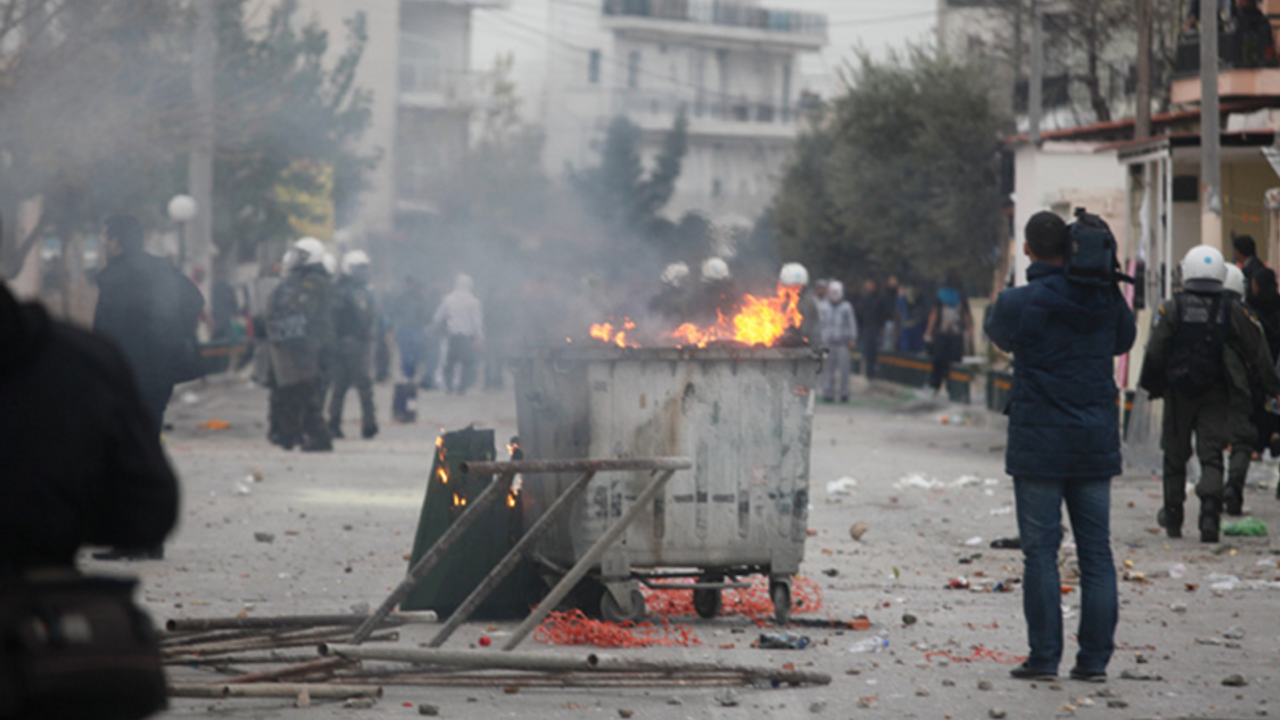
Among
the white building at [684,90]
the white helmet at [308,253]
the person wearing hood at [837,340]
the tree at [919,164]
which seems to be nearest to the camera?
the white helmet at [308,253]

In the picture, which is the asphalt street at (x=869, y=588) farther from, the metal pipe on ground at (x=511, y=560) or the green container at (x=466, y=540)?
the metal pipe on ground at (x=511, y=560)

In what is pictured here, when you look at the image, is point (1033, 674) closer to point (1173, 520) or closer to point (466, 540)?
point (466, 540)

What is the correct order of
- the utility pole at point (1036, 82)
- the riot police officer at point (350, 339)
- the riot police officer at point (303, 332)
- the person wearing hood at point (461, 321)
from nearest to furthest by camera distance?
the riot police officer at point (303, 332) → the riot police officer at point (350, 339) → the utility pole at point (1036, 82) → the person wearing hood at point (461, 321)

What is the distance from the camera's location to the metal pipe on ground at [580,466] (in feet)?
22.6

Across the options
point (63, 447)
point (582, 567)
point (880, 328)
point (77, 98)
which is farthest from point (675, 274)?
point (880, 328)

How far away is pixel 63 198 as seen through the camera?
2438 centimetres

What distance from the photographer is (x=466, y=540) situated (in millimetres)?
8164

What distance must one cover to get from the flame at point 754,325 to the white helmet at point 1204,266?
379cm

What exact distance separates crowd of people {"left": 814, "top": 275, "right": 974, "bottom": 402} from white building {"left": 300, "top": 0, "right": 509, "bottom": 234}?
32007 millimetres

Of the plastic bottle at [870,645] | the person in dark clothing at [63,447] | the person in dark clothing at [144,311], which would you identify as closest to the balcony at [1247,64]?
the person in dark clothing at [144,311]

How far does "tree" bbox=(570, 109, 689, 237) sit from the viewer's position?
7025 centimetres

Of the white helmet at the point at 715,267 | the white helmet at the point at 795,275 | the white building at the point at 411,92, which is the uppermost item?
the white building at the point at 411,92

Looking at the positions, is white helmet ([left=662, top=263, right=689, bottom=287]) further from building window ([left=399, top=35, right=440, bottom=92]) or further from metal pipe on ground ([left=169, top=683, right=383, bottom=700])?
building window ([left=399, top=35, right=440, bottom=92])

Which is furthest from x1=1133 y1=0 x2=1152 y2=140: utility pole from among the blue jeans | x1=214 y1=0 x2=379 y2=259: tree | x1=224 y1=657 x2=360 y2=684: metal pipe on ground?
x1=214 y1=0 x2=379 y2=259: tree
